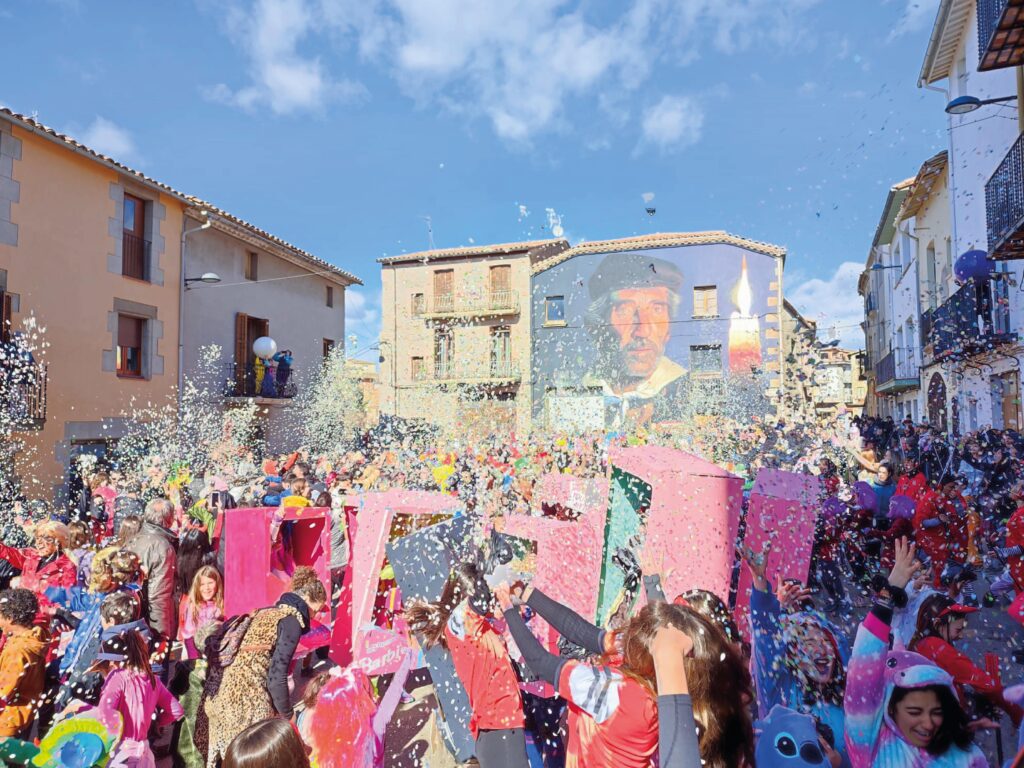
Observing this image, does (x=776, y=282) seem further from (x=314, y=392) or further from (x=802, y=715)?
(x=802, y=715)

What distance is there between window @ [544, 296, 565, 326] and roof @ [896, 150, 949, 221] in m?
13.5

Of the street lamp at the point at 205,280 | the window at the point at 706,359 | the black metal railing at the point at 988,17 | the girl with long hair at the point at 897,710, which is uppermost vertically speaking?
the black metal railing at the point at 988,17

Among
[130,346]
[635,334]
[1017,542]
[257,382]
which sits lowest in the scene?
[1017,542]

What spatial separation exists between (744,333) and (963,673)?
2591 cm

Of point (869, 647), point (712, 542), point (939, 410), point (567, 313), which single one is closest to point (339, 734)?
point (712, 542)

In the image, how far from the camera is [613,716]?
2156mm

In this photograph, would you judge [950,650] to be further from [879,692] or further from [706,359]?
[706,359]

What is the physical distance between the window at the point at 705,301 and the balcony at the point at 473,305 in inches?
299

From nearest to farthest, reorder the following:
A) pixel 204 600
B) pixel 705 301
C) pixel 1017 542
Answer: pixel 204 600
pixel 1017 542
pixel 705 301

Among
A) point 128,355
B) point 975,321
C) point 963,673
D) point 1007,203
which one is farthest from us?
point 128,355

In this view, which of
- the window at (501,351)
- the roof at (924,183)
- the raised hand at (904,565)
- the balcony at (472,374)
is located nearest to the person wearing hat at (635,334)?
the balcony at (472,374)

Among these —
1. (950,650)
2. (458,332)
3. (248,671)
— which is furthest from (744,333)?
(248,671)

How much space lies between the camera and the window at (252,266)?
Answer: 1766 centimetres

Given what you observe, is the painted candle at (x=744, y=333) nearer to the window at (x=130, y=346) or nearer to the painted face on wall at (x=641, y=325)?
the painted face on wall at (x=641, y=325)
